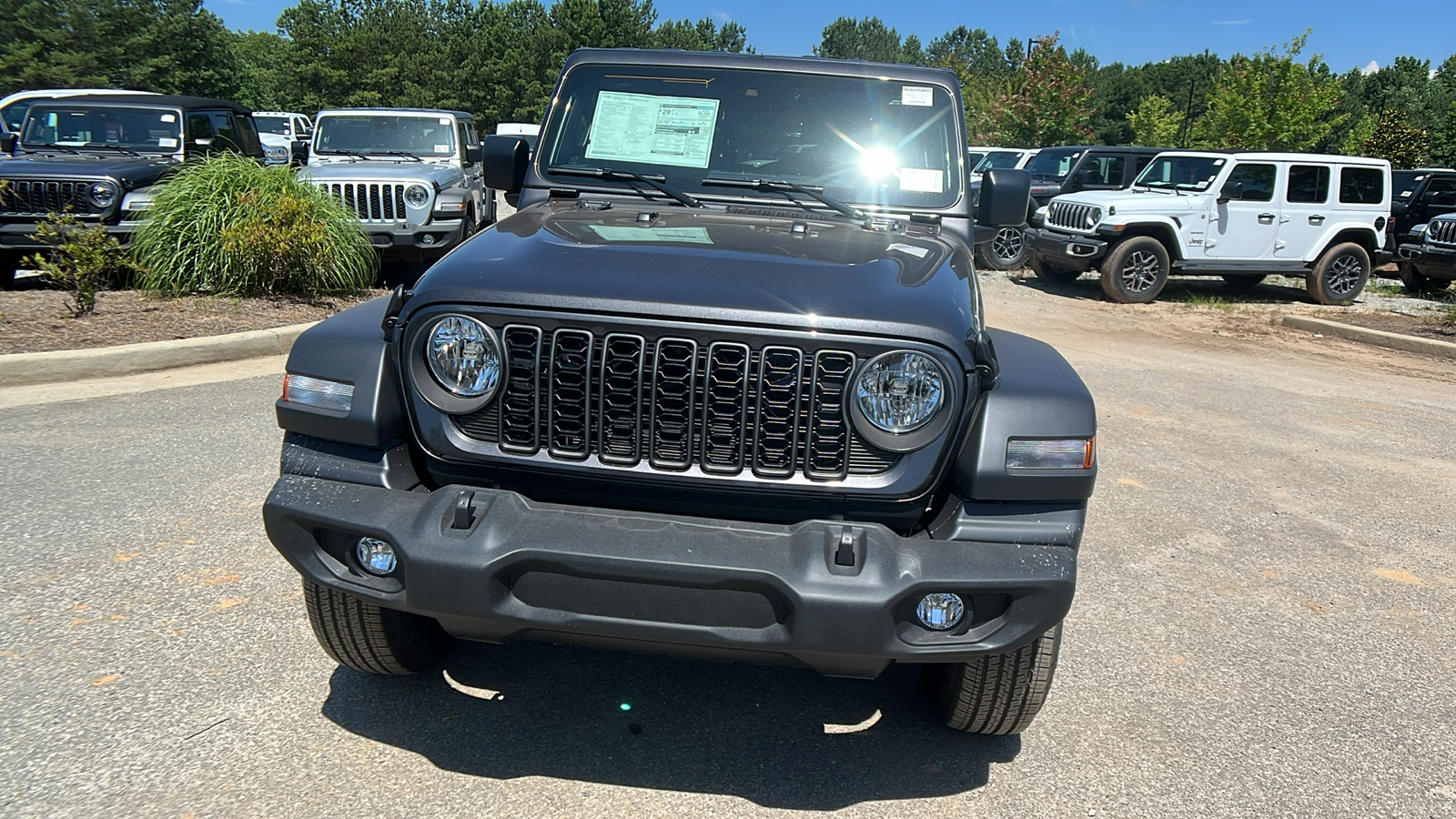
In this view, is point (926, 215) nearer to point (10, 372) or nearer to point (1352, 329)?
point (10, 372)

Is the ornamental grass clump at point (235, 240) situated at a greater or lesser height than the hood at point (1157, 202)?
lesser

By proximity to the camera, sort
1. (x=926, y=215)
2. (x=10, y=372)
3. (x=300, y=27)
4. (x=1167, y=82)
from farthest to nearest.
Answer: (x=1167, y=82) < (x=300, y=27) < (x=10, y=372) < (x=926, y=215)

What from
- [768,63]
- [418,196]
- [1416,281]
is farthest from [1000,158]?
[768,63]

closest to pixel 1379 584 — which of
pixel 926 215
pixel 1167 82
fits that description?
pixel 926 215

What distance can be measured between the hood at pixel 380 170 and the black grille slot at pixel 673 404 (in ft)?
28.9

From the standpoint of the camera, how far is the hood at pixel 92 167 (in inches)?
354

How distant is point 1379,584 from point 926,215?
8.51 feet

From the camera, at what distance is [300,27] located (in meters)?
52.9

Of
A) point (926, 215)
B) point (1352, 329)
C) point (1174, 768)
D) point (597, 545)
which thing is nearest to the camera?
point (597, 545)

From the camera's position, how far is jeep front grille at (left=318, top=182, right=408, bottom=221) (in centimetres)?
1043

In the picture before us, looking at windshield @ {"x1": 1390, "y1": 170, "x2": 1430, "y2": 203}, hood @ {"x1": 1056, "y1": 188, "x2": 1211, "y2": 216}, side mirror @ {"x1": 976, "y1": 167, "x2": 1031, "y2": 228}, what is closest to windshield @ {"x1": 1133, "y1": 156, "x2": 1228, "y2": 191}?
hood @ {"x1": 1056, "y1": 188, "x2": 1211, "y2": 216}

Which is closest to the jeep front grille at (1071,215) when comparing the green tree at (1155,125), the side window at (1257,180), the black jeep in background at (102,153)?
the side window at (1257,180)

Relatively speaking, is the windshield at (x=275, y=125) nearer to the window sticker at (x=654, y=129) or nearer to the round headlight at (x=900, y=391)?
the window sticker at (x=654, y=129)

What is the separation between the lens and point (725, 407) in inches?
94.3
